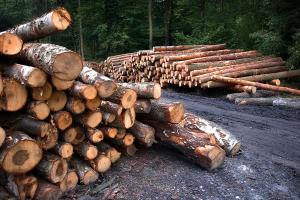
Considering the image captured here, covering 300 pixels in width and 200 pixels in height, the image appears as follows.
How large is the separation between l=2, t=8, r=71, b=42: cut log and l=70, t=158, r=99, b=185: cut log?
210 cm

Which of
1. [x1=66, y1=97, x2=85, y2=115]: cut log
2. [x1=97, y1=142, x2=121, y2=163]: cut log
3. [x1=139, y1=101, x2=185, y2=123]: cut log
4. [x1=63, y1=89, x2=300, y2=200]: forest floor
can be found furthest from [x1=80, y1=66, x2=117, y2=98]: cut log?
[x1=63, y1=89, x2=300, y2=200]: forest floor

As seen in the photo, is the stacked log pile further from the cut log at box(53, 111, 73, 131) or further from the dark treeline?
the cut log at box(53, 111, 73, 131)

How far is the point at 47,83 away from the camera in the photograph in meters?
5.42

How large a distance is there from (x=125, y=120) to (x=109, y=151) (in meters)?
0.59

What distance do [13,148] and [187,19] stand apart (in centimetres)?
2304

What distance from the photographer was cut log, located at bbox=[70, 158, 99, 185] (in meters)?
5.81

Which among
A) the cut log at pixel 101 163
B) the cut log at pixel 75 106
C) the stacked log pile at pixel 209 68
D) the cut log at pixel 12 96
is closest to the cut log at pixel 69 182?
the cut log at pixel 101 163

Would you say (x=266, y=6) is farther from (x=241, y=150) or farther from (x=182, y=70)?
(x=241, y=150)

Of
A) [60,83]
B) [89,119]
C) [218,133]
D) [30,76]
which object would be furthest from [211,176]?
[30,76]

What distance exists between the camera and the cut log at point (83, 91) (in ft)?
18.0

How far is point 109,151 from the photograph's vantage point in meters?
6.19

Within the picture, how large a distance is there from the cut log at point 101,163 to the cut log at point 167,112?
1.23 metres

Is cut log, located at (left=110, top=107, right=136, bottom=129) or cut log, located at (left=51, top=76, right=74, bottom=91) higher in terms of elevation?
cut log, located at (left=51, top=76, right=74, bottom=91)

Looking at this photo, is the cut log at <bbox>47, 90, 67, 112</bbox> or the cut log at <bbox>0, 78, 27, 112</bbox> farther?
the cut log at <bbox>47, 90, 67, 112</bbox>
